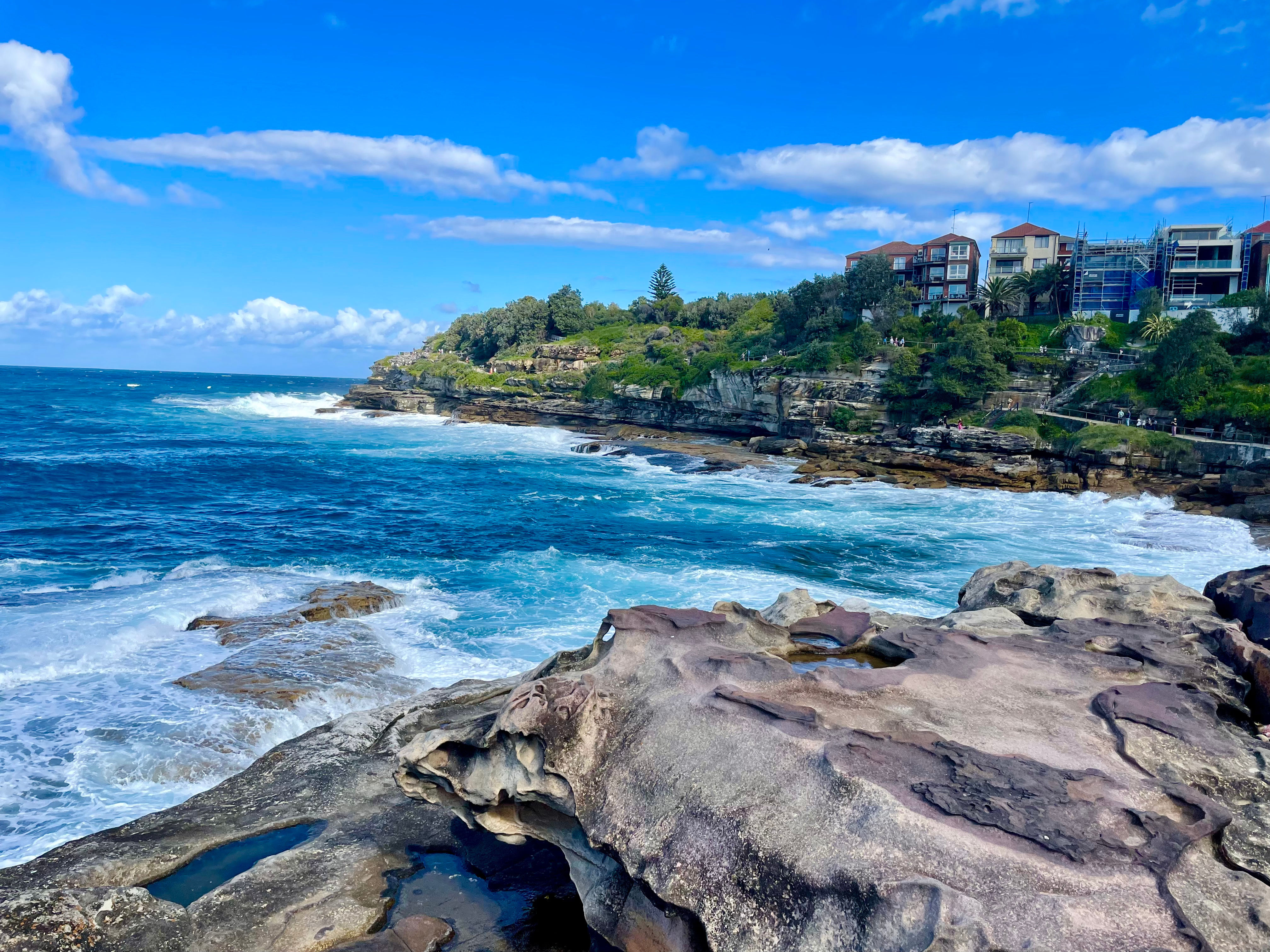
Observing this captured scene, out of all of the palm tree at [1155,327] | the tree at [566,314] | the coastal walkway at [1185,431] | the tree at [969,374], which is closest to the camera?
the coastal walkway at [1185,431]

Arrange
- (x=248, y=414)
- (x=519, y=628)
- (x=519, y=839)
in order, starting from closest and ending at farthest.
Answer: (x=519, y=839), (x=519, y=628), (x=248, y=414)

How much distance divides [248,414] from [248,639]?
78591mm

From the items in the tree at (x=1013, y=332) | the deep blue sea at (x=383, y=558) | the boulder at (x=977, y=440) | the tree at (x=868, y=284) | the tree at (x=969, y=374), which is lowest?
the deep blue sea at (x=383, y=558)

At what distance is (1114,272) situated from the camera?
63.3 meters

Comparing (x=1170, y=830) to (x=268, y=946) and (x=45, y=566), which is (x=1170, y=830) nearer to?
(x=268, y=946)

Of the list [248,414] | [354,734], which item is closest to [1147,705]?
[354,734]

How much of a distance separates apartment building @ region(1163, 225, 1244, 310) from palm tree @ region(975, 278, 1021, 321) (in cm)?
1065

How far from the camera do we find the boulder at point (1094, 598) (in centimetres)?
1291

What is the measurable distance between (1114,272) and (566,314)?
55.4 metres

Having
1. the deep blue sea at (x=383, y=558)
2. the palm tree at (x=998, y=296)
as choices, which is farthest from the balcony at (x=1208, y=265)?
the deep blue sea at (x=383, y=558)

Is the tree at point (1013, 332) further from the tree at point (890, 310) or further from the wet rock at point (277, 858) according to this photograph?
the wet rock at point (277, 858)

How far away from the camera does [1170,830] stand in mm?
6559

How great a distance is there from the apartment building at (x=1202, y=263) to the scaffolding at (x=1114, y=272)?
1023mm

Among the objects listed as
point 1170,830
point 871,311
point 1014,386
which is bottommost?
point 1170,830
